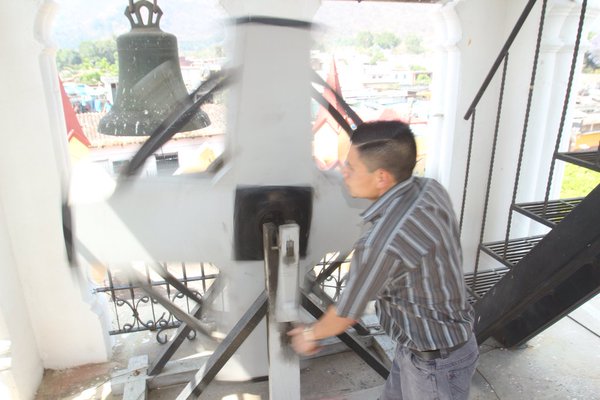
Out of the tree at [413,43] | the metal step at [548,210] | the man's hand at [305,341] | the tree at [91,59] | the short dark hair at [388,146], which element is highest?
the tree at [413,43]

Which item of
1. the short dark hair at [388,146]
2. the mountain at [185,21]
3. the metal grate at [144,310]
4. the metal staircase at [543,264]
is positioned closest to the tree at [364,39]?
A: the mountain at [185,21]

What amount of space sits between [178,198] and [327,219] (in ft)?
1.87

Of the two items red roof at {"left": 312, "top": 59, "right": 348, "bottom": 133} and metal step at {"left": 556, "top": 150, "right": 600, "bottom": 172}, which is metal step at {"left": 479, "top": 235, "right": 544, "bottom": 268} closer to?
metal step at {"left": 556, "top": 150, "right": 600, "bottom": 172}

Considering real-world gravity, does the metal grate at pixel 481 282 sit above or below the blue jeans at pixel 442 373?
below

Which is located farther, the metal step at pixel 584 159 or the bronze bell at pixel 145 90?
the bronze bell at pixel 145 90

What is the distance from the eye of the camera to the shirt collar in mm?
Answer: 1260

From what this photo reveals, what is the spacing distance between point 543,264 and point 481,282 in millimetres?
892

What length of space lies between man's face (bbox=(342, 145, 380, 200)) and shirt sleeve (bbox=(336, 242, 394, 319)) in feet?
0.67

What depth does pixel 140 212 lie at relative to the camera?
1.47 meters

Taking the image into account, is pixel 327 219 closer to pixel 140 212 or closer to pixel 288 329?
pixel 288 329

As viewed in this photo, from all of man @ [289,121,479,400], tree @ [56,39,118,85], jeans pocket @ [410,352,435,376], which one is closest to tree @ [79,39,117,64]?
tree @ [56,39,118,85]

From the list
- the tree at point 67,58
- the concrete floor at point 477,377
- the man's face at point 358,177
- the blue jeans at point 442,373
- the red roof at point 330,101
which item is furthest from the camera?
the concrete floor at point 477,377

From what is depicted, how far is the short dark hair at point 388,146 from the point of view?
1247 millimetres

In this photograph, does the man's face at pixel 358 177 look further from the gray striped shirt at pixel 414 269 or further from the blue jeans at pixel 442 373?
the blue jeans at pixel 442 373
